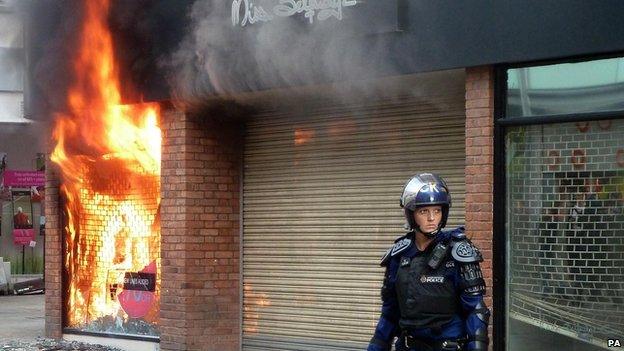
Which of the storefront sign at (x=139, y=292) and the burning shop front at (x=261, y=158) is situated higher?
the burning shop front at (x=261, y=158)

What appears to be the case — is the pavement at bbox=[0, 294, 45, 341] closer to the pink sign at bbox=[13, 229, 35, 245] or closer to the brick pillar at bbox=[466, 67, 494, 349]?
the pink sign at bbox=[13, 229, 35, 245]

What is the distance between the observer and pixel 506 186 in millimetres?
8703

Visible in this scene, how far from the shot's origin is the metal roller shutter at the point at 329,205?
10.0 metres

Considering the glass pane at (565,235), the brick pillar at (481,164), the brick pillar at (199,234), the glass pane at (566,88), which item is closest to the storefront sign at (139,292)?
the brick pillar at (199,234)

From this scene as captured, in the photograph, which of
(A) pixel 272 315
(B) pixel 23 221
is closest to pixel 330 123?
(A) pixel 272 315

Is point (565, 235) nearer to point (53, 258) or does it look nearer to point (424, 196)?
point (424, 196)

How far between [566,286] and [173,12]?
4988 millimetres

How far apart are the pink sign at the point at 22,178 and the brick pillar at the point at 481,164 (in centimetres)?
2071

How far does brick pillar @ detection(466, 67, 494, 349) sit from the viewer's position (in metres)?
8.65

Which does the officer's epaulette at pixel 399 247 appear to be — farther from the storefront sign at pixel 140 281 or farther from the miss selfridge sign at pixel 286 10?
the storefront sign at pixel 140 281

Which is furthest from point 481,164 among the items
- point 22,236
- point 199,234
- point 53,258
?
point 22,236

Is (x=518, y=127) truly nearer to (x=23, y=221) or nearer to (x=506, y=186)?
(x=506, y=186)

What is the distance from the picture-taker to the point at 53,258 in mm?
13609

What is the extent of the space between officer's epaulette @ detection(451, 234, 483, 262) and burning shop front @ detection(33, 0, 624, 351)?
9.18 ft
